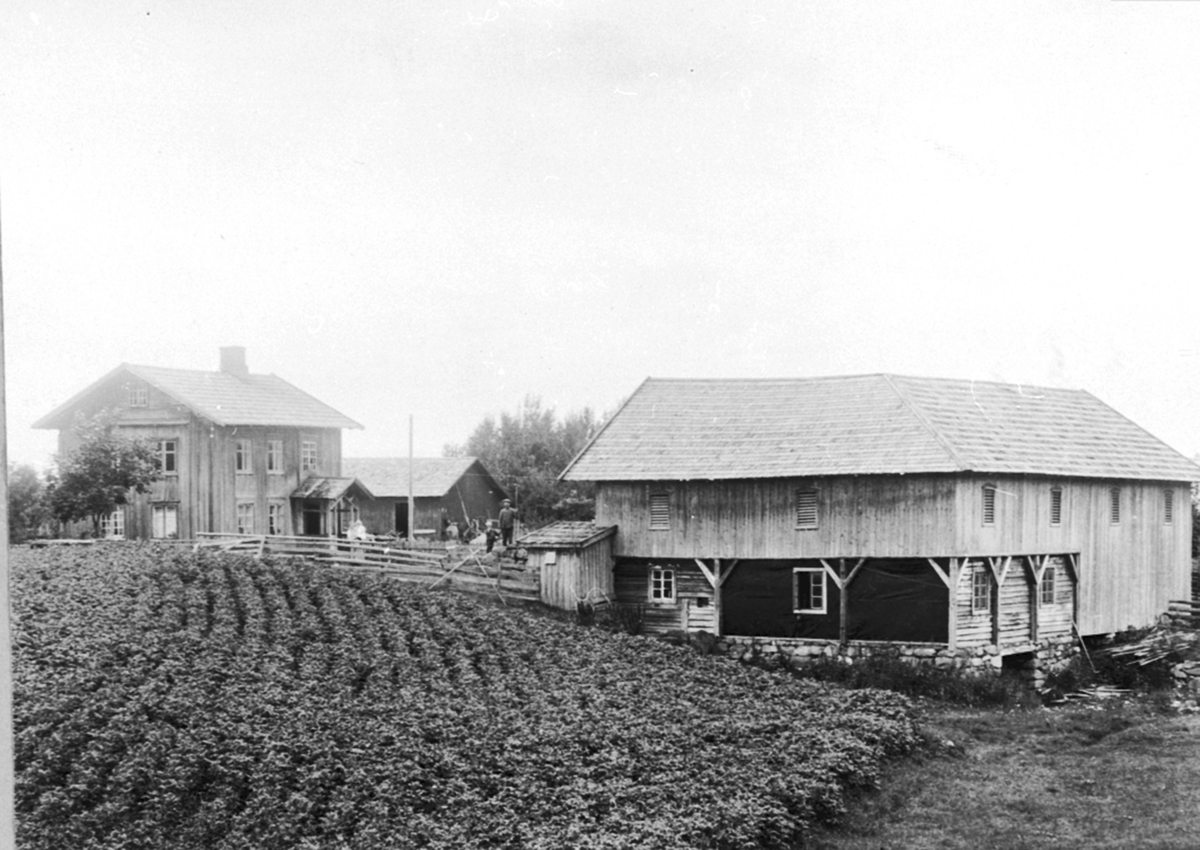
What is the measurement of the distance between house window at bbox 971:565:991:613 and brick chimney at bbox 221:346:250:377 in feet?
56.6

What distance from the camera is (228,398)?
33.1m

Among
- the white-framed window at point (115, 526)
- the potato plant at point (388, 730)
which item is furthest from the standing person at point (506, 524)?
the white-framed window at point (115, 526)

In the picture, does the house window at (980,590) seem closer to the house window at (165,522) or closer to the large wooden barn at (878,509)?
the large wooden barn at (878,509)

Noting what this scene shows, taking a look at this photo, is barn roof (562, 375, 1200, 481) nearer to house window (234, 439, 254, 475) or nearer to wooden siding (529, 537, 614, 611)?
wooden siding (529, 537, 614, 611)

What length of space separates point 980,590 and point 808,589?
13.3 feet

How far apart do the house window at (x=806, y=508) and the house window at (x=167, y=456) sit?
1737 centimetres

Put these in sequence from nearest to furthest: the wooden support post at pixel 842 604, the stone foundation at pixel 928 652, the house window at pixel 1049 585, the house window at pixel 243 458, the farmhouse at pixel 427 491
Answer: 1. the stone foundation at pixel 928 652
2. the wooden support post at pixel 842 604
3. the house window at pixel 1049 585
4. the house window at pixel 243 458
5. the farmhouse at pixel 427 491

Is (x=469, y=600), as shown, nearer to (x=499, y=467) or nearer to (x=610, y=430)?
(x=610, y=430)

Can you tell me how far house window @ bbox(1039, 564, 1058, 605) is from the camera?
30.9 meters

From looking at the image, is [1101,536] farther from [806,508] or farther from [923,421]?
[806,508]

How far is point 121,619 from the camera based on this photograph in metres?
23.6

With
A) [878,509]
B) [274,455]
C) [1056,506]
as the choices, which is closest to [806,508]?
[878,509]

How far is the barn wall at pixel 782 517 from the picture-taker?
93.3 ft

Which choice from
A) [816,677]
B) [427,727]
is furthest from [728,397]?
[427,727]
